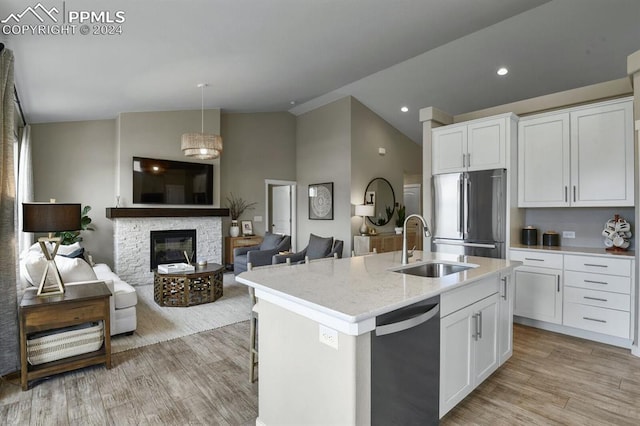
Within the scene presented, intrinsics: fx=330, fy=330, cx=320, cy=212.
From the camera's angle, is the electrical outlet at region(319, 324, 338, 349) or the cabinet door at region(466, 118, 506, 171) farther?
the cabinet door at region(466, 118, 506, 171)

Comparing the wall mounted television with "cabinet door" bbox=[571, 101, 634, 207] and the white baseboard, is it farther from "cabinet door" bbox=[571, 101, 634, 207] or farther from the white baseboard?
"cabinet door" bbox=[571, 101, 634, 207]

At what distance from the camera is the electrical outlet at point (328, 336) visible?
56.6 inches

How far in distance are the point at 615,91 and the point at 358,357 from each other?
13.8 ft

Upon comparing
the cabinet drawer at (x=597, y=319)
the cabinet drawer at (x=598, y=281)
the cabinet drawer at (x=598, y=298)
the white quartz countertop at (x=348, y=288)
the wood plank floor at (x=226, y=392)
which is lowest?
the wood plank floor at (x=226, y=392)

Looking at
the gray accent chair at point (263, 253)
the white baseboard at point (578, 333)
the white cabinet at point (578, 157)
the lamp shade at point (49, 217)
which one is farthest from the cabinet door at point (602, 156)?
the lamp shade at point (49, 217)

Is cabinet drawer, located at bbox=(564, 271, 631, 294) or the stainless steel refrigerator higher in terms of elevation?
the stainless steel refrigerator

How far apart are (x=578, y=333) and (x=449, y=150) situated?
8.07ft

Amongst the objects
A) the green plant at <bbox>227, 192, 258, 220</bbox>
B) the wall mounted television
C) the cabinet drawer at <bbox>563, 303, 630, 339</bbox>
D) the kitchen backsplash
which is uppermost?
the wall mounted television

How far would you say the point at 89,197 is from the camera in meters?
5.98

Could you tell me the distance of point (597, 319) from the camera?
129 inches

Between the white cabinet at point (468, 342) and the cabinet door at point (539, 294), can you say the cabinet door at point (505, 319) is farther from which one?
the cabinet door at point (539, 294)

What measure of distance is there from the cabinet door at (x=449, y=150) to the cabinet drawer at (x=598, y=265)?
153 cm

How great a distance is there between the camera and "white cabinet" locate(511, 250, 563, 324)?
3508mm

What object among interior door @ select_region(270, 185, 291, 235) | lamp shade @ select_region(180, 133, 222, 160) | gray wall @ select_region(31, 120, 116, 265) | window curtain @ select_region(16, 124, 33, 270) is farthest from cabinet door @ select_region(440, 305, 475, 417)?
interior door @ select_region(270, 185, 291, 235)
